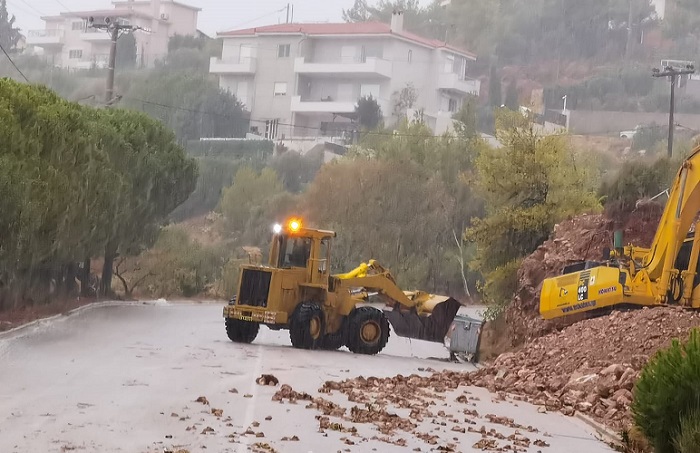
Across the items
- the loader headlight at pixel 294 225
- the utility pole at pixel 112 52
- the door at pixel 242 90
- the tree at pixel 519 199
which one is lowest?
the loader headlight at pixel 294 225

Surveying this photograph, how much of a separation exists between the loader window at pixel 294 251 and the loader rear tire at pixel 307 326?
1.35 metres

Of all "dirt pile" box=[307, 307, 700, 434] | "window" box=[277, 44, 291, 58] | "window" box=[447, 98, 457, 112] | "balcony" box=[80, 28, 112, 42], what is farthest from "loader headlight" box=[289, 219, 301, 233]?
"balcony" box=[80, 28, 112, 42]

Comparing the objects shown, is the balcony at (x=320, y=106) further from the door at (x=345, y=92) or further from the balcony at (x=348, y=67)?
the balcony at (x=348, y=67)

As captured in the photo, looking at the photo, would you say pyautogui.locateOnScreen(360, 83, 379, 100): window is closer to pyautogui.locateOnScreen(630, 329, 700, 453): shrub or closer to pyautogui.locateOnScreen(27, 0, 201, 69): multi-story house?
pyautogui.locateOnScreen(27, 0, 201, 69): multi-story house

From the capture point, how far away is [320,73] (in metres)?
102

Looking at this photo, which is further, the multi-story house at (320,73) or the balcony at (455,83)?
the balcony at (455,83)

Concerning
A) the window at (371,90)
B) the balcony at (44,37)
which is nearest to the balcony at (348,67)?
the window at (371,90)

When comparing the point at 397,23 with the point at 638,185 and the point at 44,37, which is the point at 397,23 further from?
the point at 638,185

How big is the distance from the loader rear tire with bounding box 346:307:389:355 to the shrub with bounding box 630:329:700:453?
16866 millimetres

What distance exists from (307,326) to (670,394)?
55.6 ft

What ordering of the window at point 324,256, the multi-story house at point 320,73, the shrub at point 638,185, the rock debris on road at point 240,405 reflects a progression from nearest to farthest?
1. the rock debris on road at point 240,405
2. the window at point 324,256
3. the shrub at point 638,185
4. the multi-story house at point 320,73

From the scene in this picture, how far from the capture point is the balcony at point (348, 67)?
326 ft

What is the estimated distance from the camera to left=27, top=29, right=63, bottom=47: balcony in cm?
13938

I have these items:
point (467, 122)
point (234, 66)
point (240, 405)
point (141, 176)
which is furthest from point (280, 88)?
point (240, 405)
